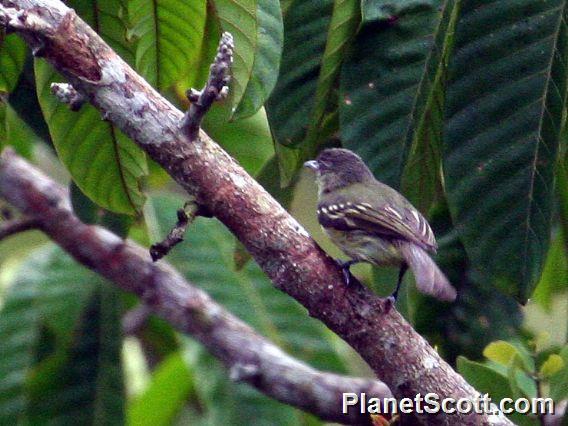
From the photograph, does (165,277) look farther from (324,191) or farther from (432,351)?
(432,351)

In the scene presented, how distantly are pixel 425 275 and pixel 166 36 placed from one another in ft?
2.85

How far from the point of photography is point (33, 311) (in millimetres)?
4645

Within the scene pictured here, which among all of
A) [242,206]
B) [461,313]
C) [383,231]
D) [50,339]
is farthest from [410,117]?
[50,339]

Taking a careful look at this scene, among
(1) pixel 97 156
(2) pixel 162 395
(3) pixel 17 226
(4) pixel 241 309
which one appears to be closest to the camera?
(1) pixel 97 156

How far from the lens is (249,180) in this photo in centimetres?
239

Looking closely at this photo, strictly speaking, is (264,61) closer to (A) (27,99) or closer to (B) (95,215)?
(A) (27,99)

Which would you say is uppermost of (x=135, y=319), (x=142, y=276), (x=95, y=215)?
(x=95, y=215)

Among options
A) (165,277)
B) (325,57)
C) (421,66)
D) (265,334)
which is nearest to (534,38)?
(421,66)

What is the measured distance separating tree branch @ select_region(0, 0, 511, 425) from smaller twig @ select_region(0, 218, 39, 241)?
1814 mm

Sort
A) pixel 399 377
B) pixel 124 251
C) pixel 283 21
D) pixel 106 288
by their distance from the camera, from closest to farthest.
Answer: pixel 399 377
pixel 283 21
pixel 124 251
pixel 106 288

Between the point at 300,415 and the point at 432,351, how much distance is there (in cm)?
238

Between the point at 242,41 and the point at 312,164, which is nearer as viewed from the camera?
the point at 242,41

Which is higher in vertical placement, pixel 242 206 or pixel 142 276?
pixel 242 206

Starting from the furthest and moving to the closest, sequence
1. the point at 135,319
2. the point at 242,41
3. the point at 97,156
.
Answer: the point at 135,319 < the point at 97,156 < the point at 242,41
